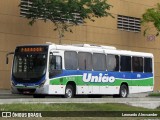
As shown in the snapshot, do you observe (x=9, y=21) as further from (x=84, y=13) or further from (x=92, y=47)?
(x=92, y=47)

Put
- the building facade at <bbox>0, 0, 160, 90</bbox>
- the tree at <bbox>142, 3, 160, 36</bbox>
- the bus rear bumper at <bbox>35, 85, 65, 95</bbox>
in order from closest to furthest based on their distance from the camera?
the bus rear bumper at <bbox>35, 85, 65, 95</bbox>, the building facade at <bbox>0, 0, 160, 90</bbox>, the tree at <bbox>142, 3, 160, 36</bbox>

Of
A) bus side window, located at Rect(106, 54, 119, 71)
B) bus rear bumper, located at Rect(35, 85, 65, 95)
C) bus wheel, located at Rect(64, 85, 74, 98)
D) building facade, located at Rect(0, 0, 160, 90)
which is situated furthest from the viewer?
building facade, located at Rect(0, 0, 160, 90)

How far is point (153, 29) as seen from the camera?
2031 inches

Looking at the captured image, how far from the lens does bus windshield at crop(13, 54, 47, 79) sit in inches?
1117

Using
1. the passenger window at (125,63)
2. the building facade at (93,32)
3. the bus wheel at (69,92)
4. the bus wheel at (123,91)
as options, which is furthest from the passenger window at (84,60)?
the building facade at (93,32)

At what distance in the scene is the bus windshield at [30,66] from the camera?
2838cm

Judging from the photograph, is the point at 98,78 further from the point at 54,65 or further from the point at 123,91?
the point at 54,65

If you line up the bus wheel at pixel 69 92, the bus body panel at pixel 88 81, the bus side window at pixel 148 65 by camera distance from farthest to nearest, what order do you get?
the bus side window at pixel 148 65
the bus wheel at pixel 69 92
the bus body panel at pixel 88 81

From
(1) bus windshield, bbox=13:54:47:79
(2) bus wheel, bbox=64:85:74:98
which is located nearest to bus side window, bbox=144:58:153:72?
(2) bus wheel, bbox=64:85:74:98

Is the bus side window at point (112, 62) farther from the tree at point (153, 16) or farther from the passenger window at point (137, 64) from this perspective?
the tree at point (153, 16)

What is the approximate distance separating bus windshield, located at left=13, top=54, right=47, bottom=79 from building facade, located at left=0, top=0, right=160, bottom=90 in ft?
30.6

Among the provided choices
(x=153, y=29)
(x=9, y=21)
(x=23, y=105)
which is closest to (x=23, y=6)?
(x=9, y=21)

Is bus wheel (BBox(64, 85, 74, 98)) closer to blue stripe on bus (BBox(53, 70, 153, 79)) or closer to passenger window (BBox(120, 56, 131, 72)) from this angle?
blue stripe on bus (BBox(53, 70, 153, 79))

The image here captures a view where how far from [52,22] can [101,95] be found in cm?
1007
